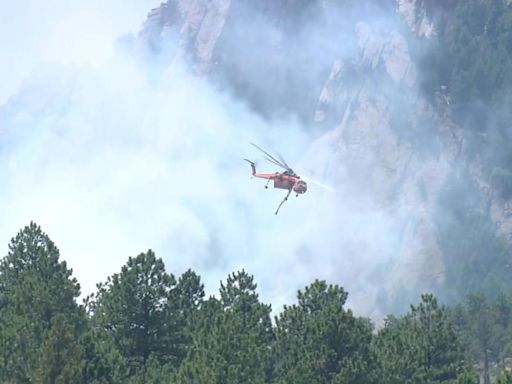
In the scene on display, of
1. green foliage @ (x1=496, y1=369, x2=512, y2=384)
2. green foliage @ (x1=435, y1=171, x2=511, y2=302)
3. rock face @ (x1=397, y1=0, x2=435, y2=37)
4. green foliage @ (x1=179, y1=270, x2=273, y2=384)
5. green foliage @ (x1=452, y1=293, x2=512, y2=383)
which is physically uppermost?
rock face @ (x1=397, y1=0, x2=435, y2=37)

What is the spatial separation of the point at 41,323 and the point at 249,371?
558 inches

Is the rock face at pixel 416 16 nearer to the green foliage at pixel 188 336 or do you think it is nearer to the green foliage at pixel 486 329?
the green foliage at pixel 486 329

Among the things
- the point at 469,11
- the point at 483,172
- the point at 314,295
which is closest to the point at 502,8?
the point at 469,11

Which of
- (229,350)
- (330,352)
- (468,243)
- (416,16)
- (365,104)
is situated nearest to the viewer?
(229,350)

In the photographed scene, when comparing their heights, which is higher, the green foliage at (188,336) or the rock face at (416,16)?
the rock face at (416,16)

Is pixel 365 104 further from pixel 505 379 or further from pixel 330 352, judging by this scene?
pixel 505 379

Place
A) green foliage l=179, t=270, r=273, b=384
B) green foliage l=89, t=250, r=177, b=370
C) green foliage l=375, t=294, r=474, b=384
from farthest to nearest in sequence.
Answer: green foliage l=89, t=250, r=177, b=370 < green foliage l=375, t=294, r=474, b=384 < green foliage l=179, t=270, r=273, b=384

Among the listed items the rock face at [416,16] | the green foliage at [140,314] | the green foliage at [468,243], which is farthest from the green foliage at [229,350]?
the rock face at [416,16]

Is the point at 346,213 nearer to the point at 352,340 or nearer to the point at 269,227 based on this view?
the point at 269,227

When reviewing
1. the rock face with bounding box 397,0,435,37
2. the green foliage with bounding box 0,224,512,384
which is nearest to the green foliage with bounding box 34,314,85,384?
the green foliage with bounding box 0,224,512,384

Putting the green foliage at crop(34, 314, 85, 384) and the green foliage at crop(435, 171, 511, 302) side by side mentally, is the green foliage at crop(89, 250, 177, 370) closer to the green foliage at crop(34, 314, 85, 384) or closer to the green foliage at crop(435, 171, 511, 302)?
the green foliage at crop(34, 314, 85, 384)

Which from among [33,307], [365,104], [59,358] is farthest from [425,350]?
[365,104]

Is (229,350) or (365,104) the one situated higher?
(365,104)

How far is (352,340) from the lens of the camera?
229 feet
